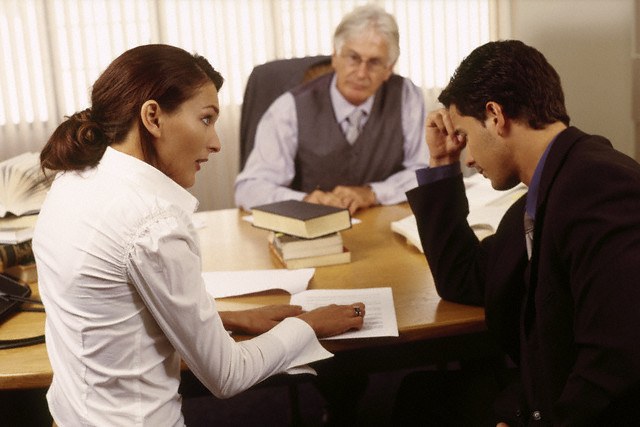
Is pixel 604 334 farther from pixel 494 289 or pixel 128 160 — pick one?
pixel 128 160

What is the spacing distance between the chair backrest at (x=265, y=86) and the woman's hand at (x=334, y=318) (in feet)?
4.76

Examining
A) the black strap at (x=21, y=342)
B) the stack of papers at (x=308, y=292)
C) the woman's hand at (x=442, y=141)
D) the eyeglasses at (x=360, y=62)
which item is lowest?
the stack of papers at (x=308, y=292)

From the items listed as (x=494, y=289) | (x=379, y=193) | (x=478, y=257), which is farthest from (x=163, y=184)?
(x=379, y=193)

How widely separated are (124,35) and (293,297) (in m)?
2.52

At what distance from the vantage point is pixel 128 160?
3.58 feet

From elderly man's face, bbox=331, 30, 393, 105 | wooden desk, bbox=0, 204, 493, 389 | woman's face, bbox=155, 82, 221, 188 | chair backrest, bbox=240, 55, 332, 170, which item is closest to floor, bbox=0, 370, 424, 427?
wooden desk, bbox=0, 204, 493, 389

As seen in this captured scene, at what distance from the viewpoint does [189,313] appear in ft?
3.50

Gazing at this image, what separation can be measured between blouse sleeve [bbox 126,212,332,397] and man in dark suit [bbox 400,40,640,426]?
399 mm

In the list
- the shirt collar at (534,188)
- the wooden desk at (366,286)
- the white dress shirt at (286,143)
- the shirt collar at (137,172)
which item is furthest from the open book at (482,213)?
the shirt collar at (137,172)

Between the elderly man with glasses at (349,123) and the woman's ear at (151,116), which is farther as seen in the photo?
the elderly man with glasses at (349,123)

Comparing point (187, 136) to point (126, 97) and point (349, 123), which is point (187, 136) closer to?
point (126, 97)

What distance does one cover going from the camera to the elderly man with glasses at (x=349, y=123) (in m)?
2.55

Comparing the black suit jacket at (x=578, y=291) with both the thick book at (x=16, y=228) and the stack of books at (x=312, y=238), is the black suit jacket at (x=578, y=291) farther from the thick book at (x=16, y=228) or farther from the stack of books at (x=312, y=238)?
the thick book at (x=16, y=228)

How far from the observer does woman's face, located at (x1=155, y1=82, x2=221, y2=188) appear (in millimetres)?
1129
